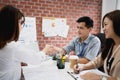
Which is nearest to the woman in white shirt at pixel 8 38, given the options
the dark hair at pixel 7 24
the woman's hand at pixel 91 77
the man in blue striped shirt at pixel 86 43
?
the dark hair at pixel 7 24

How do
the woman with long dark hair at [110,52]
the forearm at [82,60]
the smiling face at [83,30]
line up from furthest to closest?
the smiling face at [83,30] → the forearm at [82,60] → the woman with long dark hair at [110,52]

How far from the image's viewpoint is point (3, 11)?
4.96 ft

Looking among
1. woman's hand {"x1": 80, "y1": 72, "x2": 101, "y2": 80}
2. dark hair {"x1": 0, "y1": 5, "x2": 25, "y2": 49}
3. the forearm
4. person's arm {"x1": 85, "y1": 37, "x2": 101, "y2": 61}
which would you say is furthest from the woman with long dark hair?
dark hair {"x1": 0, "y1": 5, "x2": 25, "y2": 49}

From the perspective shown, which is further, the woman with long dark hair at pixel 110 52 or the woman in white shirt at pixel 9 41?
the woman with long dark hair at pixel 110 52

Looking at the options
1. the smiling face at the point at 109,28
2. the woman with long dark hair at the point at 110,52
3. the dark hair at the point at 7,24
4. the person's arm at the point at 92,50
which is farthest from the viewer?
the person's arm at the point at 92,50

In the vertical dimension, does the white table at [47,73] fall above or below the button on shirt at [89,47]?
below

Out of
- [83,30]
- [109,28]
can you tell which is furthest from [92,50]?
[109,28]

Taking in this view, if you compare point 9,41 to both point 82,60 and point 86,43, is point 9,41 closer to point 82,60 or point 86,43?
point 82,60

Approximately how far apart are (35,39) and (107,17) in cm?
172

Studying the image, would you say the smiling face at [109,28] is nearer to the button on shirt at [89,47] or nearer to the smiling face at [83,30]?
the button on shirt at [89,47]

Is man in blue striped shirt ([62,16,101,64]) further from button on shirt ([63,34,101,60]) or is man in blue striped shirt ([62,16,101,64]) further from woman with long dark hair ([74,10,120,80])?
woman with long dark hair ([74,10,120,80])

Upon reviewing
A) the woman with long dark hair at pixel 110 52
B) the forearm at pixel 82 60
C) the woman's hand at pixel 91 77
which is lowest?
the forearm at pixel 82 60

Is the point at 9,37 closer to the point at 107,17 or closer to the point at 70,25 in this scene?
the point at 107,17

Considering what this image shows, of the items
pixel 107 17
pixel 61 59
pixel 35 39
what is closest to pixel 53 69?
pixel 61 59
